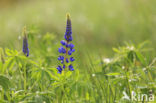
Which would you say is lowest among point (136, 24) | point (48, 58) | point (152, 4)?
point (48, 58)

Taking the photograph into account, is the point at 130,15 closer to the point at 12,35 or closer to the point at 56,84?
the point at 12,35

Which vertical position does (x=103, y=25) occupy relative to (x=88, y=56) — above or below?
above

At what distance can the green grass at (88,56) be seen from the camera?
6.02 feet

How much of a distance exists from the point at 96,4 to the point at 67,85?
6.68m

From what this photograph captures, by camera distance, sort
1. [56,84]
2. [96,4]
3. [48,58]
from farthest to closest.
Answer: [96,4] → [48,58] → [56,84]

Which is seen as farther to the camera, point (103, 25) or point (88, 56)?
point (103, 25)

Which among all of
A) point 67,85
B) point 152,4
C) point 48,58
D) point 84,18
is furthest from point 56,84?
point 84,18

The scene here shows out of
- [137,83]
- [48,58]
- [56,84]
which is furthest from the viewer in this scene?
[48,58]

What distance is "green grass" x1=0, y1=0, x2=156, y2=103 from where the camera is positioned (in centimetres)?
183

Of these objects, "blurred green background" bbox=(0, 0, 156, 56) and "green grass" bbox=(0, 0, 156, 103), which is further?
"blurred green background" bbox=(0, 0, 156, 56)

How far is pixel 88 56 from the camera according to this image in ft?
7.72

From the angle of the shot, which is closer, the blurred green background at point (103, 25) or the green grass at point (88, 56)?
the green grass at point (88, 56)

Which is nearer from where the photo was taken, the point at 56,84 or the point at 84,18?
the point at 56,84

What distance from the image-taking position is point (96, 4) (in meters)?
8.29
